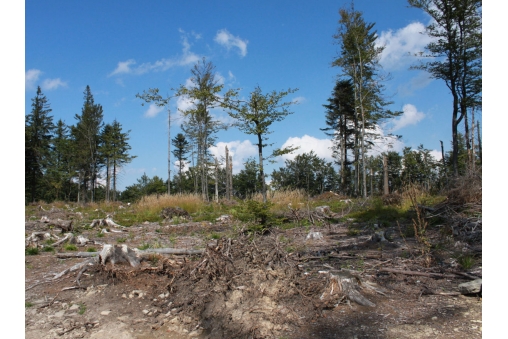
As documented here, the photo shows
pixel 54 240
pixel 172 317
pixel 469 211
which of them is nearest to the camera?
pixel 172 317

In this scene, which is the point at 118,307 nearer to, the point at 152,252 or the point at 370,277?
the point at 152,252

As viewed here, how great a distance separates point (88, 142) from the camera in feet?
106

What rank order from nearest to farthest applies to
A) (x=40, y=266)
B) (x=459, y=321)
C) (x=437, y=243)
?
(x=459, y=321) → (x=40, y=266) → (x=437, y=243)

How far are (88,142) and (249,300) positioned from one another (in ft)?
109

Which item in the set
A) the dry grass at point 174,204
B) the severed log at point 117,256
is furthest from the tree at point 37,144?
the severed log at point 117,256

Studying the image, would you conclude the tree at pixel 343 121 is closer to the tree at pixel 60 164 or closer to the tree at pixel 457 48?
the tree at pixel 457 48

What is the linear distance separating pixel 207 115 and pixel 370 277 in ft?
59.0

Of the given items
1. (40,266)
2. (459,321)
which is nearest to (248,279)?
(459,321)

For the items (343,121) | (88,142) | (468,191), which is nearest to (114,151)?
(88,142)

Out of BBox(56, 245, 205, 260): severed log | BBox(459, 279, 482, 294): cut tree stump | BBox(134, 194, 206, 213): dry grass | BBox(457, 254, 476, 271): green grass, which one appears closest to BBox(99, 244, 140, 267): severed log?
BBox(56, 245, 205, 260): severed log

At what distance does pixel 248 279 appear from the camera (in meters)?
3.33

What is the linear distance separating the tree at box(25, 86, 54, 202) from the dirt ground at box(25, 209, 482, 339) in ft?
101

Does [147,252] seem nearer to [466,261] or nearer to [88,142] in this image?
[466,261]

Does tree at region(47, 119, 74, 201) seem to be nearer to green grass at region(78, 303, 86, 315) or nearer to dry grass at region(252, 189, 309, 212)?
dry grass at region(252, 189, 309, 212)
